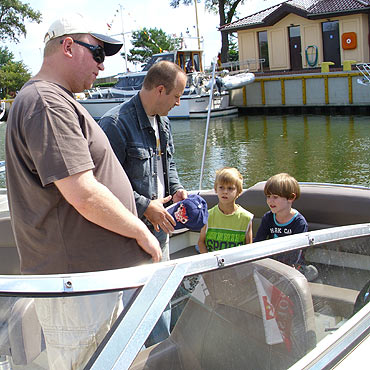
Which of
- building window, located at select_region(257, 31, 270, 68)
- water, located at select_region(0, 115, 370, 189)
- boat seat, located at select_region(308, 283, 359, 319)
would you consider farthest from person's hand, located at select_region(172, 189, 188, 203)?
building window, located at select_region(257, 31, 270, 68)

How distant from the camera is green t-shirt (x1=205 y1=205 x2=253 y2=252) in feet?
11.7

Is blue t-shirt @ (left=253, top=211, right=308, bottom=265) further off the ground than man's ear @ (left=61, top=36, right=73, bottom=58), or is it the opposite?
man's ear @ (left=61, top=36, right=73, bottom=58)

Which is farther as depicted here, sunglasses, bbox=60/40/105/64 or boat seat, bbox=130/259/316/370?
sunglasses, bbox=60/40/105/64

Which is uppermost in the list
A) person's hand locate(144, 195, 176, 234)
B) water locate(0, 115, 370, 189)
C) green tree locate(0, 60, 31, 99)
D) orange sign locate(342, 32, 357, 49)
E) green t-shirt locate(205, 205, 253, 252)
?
green tree locate(0, 60, 31, 99)

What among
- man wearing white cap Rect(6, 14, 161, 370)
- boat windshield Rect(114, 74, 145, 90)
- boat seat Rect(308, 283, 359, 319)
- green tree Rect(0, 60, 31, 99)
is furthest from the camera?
green tree Rect(0, 60, 31, 99)

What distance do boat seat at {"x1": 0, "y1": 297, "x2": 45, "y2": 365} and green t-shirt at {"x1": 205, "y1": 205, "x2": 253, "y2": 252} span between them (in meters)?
2.06

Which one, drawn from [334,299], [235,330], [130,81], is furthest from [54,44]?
[130,81]

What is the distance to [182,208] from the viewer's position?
8.38 feet

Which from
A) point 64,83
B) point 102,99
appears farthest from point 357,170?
point 102,99

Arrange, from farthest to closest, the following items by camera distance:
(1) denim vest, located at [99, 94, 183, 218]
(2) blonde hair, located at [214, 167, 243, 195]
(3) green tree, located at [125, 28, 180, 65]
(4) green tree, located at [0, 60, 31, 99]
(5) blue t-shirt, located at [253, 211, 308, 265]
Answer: (3) green tree, located at [125, 28, 180, 65] < (4) green tree, located at [0, 60, 31, 99] < (2) blonde hair, located at [214, 167, 243, 195] < (5) blue t-shirt, located at [253, 211, 308, 265] < (1) denim vest, located at [99, 94, 183, 218]

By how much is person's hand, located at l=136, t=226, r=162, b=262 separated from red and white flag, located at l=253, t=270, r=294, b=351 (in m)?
0.41

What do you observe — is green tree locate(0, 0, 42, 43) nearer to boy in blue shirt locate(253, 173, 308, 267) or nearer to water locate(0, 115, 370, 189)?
water locate(0, 115, 370, 189)

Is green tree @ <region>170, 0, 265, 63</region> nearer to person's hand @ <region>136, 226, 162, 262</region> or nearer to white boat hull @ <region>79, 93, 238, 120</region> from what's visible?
white boat hull @ <region>79, 93, 238, 120</region>

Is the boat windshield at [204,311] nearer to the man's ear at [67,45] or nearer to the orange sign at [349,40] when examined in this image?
the man's ear at [67,45]
